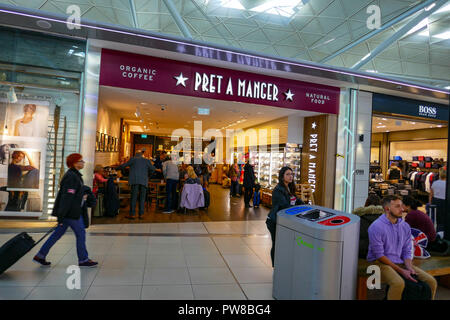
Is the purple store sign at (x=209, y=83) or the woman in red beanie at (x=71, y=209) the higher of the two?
the purple store sign at (x=209, y=83)

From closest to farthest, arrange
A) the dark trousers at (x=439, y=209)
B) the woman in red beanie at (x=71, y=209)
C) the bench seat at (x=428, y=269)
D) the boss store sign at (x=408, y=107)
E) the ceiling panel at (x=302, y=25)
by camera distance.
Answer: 1. the bench seat at (x=428, y=269)
2. the woman in red beanie at (x=71, y=209)
3. the dark trousers at (x=439, y=209)
4. the boss store sign at (x=408, y=107)
5. the ceiling panel at (x=302, y=25)

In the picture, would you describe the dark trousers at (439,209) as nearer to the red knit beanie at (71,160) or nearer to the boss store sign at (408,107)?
the boss store sign at (408,107)

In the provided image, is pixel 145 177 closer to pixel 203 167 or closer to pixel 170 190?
pixel 170 190

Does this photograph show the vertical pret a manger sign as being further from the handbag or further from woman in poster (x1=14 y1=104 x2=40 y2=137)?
woman in poster (x1=14 y1=104 x2=40 y2=137)

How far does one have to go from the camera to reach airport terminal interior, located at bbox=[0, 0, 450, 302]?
309 centimetres

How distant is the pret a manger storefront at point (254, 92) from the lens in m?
6.52

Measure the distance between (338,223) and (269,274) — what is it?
1648 mm

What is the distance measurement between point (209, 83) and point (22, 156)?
4.24 metres

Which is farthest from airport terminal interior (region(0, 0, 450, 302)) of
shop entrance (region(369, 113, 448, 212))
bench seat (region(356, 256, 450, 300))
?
shop entrance (region(369, 113, 448, 212))

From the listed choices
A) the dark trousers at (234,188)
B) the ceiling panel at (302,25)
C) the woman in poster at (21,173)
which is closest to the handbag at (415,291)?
the woman in poster at (21,173)

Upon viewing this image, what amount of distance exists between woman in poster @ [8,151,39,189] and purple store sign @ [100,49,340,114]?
218 cm

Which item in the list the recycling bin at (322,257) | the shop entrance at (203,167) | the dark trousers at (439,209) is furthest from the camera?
the shop entrance at (203,167)

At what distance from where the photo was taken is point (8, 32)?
5.74m

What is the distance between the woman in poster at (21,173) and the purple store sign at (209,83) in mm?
2176
